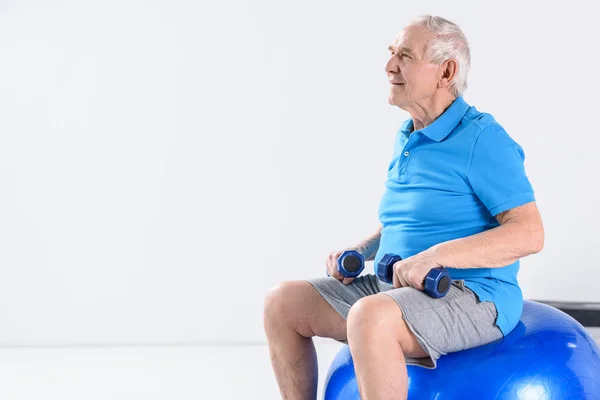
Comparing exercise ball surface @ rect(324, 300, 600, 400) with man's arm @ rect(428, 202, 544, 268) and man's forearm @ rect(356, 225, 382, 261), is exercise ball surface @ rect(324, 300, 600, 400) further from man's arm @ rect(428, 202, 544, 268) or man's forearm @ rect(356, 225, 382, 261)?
man's forearm @ rect(356, 225, 382, 261)

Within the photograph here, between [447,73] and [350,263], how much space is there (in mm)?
461

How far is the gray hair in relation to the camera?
1.73m

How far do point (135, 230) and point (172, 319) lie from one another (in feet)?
1.42

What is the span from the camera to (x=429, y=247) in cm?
168

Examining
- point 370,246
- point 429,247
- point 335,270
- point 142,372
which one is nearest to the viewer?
point 429,247

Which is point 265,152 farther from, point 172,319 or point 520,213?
point 520,213

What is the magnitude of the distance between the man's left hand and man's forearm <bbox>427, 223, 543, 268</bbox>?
0.04 feet

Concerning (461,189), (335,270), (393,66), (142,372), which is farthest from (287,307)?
(142,372)

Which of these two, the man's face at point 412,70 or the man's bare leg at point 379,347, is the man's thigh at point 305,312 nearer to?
the man's bare leg at point 379,347

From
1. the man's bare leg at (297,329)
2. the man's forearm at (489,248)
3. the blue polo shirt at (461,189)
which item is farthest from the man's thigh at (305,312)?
the man's forearm at (489,248)

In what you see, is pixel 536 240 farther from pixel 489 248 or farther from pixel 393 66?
pixel 393 66

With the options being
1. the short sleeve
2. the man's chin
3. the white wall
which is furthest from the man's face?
the white wall

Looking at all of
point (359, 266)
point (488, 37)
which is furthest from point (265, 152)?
point (359, 266)

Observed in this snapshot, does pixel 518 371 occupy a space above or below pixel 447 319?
below
